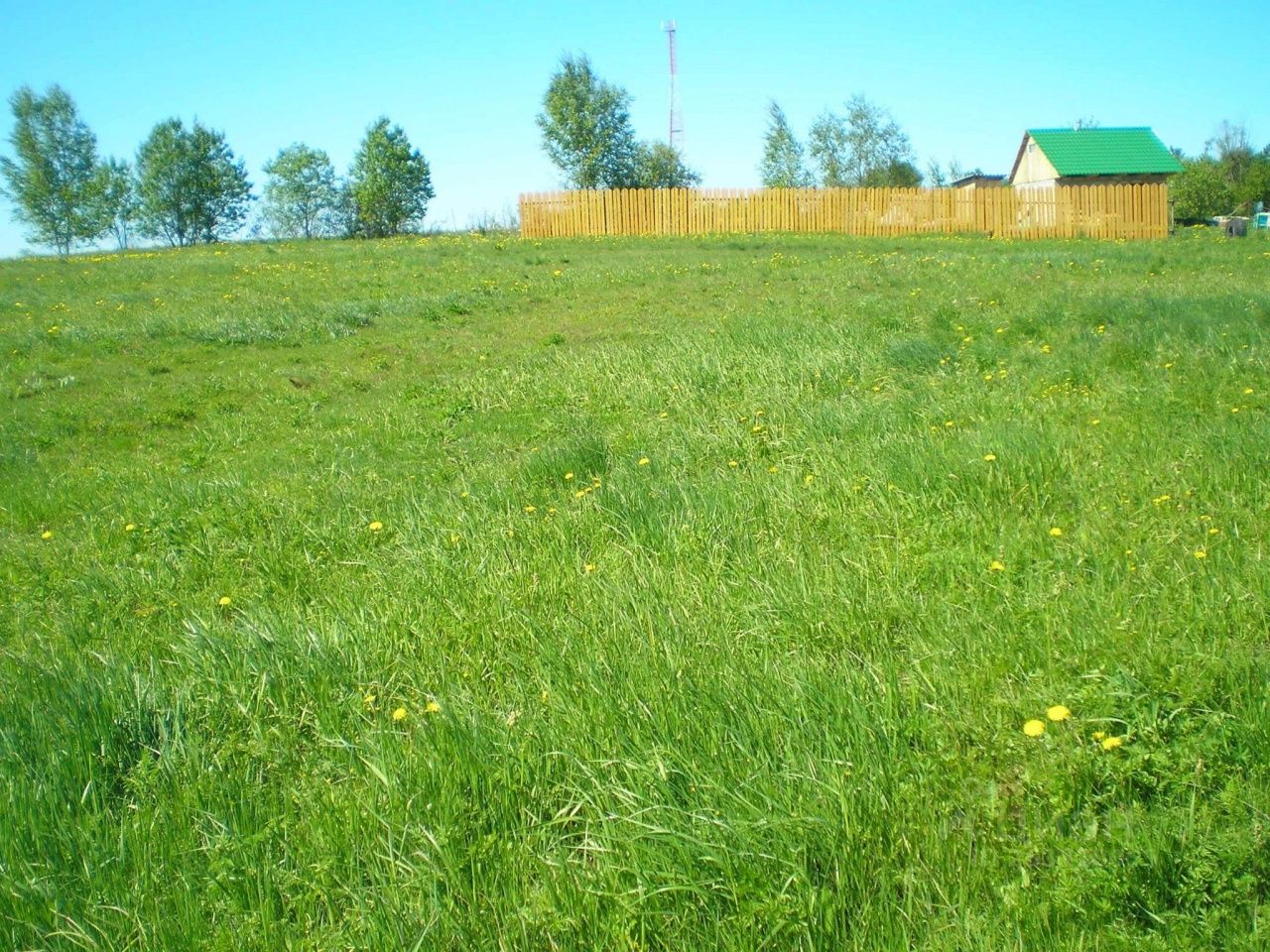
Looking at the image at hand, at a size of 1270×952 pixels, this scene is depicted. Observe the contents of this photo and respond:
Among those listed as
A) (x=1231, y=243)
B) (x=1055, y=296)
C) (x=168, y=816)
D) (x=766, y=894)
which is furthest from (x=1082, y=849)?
(x=1231, y=243)

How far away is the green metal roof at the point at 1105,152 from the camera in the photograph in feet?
139

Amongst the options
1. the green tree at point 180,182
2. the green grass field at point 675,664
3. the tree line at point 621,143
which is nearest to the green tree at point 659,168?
the tree line at point 621,143

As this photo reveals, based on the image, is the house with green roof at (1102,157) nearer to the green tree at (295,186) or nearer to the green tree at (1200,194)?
the green tree at (1200,194)

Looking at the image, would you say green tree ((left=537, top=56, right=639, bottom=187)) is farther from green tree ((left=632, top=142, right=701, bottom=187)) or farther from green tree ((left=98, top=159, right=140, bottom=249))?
green tree ((left=98, top=159, right=140, bottom=249))

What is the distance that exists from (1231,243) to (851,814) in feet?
79.6

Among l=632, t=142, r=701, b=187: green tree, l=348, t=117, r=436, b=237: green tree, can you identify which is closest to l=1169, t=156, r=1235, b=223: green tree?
l=632, t=142, r=701, b=187: green tree

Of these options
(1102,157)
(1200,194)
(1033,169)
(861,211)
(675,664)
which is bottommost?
(675,664)

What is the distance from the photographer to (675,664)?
12.0ft

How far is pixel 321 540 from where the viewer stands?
5.80 m

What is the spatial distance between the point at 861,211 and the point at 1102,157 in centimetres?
1761

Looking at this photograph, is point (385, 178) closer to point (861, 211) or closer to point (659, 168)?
point (659, 168)

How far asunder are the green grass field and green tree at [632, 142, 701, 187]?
45196 millimetres

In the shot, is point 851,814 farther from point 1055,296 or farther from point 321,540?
point 1055,296

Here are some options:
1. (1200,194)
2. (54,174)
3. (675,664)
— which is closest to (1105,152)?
(1200,194)
